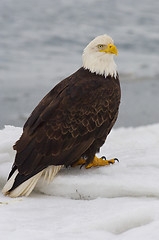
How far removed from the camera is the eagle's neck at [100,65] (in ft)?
14.5

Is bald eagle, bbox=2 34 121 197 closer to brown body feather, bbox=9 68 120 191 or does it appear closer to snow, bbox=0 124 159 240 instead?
brown body feather, bbox=9 68 120 191

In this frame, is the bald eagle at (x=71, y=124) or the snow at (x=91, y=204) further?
the bald eagle at (x=71, y=124)

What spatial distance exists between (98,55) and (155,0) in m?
15.9

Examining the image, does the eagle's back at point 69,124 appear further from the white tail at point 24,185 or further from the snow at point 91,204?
the snow at point 91,204

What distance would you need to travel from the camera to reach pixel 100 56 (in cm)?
442

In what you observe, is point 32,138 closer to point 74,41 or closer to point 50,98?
point 50,98

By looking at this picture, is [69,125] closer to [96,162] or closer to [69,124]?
[69,124]

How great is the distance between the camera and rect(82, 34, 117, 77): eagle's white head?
4379mm

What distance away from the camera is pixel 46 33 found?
14.2m

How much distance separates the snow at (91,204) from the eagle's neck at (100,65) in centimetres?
70

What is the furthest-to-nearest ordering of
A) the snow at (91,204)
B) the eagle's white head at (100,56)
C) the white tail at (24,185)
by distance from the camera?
the eagle's white head at (100,56) < the white tail at (24,185) < the snow at (91,204)

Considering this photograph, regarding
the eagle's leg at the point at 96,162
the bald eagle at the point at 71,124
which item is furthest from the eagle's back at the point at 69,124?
the eagle's leg at the point at 96,162

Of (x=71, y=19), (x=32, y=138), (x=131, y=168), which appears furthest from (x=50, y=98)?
(x=71, y=19)

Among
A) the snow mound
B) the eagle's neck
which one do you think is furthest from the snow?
the eagle's neck
